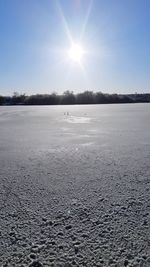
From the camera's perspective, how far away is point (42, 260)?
184 centimetres

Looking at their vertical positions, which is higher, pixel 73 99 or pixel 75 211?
pixel 73 99

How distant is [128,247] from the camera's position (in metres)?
1.98

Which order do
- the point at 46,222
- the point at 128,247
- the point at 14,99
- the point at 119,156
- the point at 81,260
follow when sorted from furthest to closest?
1. the point at 14,99
2. the point at 119,156
3. the point at 46,222
4. the point at 128,247
5. the point at 81,260

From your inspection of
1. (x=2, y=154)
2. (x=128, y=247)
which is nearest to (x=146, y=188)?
(x=128, y=247)

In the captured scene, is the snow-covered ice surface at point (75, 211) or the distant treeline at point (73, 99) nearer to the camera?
the snow-covered ice surface at point (75, 211)

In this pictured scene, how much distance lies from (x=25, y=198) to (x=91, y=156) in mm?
2438

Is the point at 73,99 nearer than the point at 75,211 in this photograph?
No

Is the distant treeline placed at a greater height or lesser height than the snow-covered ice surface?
greater

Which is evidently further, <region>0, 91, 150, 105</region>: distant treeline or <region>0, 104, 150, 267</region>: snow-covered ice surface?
<region>0, 91, 150, 105</region>: distant treeline

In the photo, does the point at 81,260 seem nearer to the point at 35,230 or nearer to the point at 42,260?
the point at 42,260

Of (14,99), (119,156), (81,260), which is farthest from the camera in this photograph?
(14,99)

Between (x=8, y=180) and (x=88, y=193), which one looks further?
(x=8, y=180)

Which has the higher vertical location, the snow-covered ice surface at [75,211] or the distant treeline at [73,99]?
the distant treeline at [73,99]

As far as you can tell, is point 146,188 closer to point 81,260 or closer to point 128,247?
point 128,247
